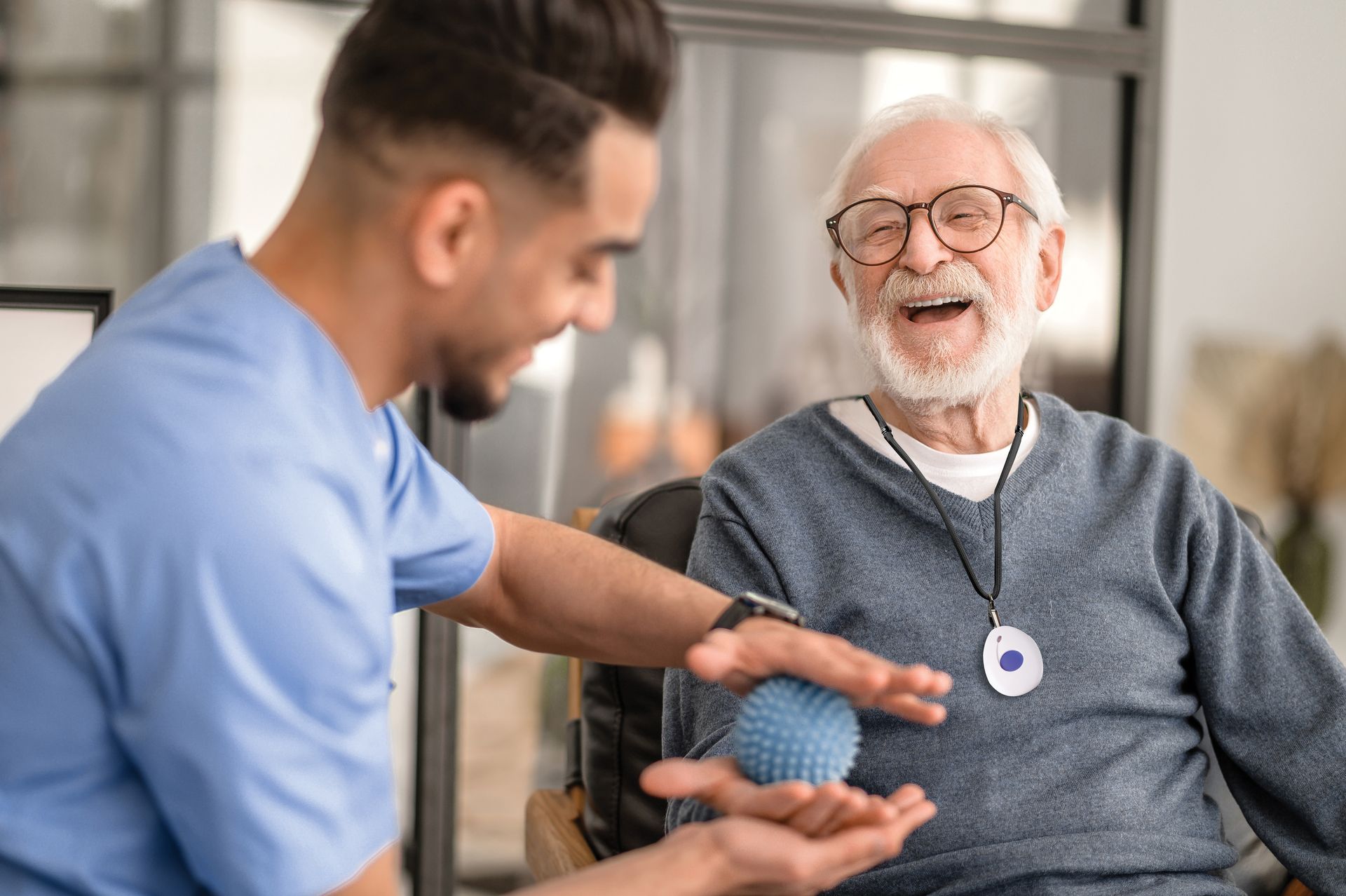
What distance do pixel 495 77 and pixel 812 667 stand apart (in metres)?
0.56

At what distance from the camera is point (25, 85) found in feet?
8.05

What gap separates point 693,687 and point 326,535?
800 millimetres

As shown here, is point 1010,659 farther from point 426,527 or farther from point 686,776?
point 426,527

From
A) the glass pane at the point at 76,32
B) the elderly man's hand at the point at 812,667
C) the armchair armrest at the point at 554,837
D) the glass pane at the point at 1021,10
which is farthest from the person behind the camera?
the glass pane at the point at 1021,10

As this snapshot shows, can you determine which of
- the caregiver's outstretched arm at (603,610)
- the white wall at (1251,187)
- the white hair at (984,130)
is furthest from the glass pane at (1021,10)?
the caregiver's outstretched arm at (603,610)

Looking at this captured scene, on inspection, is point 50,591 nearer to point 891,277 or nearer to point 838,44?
point 891,277

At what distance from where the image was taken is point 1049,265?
1861mm

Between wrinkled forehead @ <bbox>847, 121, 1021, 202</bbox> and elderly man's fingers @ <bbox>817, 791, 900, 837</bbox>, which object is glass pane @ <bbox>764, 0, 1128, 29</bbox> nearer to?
wrinkled forehead @ <bbox>847, 121, 1021, 202</bbox>

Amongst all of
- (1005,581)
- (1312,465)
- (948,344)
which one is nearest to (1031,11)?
(1312,465)

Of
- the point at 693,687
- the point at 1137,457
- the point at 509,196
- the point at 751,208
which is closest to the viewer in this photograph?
the point at 509,196

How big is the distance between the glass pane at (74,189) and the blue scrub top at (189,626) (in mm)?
1833

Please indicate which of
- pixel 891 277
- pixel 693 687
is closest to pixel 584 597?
pixel 693 687

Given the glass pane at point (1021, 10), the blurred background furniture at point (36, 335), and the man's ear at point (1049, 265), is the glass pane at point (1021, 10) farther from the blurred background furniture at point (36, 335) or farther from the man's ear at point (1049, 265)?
the blurred background furniture at point (36, 335)

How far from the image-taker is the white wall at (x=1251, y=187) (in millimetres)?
3082
